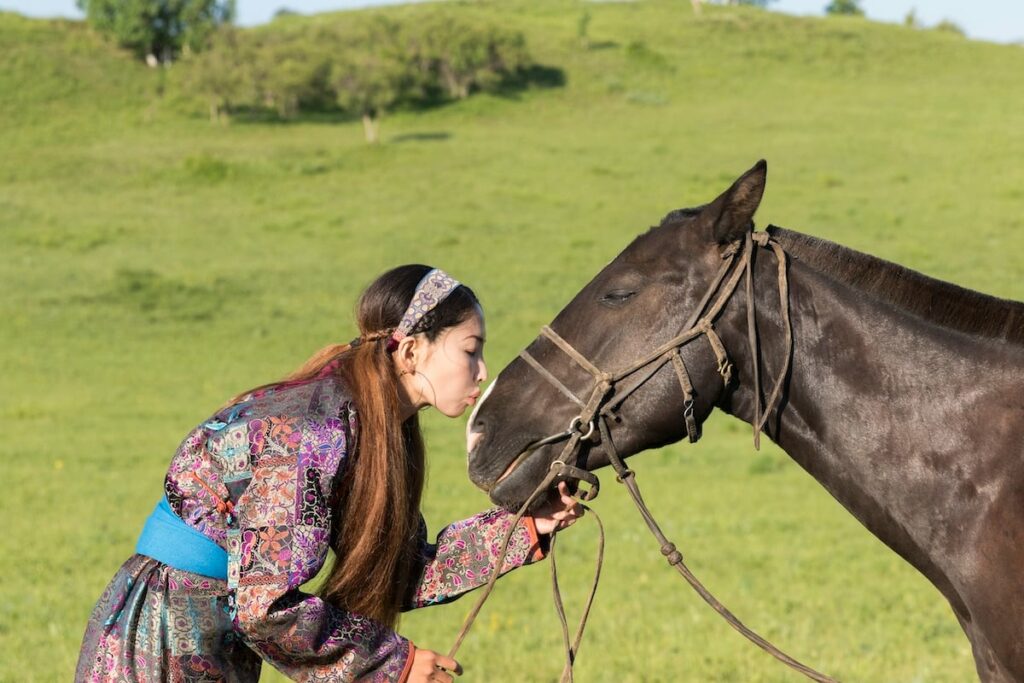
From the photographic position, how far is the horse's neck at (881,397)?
3215 mm

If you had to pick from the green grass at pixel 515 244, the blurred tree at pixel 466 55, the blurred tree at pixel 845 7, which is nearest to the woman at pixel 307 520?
the green grass at pixel 515 244

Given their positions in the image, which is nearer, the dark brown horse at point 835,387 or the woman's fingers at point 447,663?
the dark brown horse at point 835,387

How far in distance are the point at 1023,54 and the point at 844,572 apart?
5063 centimetres

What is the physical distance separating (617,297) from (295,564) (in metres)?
1.09

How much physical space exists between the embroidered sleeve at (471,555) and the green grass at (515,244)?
3.02 metres

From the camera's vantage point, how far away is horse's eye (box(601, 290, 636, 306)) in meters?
3.40

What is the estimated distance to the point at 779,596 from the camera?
29.4 feet

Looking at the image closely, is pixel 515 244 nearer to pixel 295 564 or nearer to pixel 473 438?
pixel 473 438

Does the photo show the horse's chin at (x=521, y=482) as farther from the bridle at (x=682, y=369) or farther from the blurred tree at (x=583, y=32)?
the blurred tree at (x=583, y=32)

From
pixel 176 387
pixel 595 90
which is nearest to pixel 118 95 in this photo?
pixel 595 90

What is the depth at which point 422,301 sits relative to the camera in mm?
3510

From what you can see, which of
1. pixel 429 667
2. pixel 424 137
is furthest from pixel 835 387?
pixel 424 137

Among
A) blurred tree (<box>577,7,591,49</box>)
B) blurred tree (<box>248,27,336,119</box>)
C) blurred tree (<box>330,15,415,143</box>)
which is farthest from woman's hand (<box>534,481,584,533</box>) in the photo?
blurred tree (<box>577,7,591,49</box>)

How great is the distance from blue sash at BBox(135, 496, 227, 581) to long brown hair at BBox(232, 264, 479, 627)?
1.09 feet
